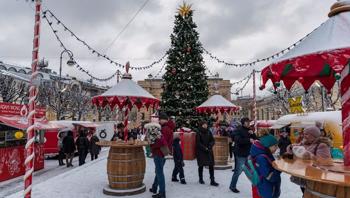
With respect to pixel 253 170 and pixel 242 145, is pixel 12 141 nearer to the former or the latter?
pixel 242 145

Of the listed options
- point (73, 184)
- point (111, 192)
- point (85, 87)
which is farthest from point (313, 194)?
point (85, 87)

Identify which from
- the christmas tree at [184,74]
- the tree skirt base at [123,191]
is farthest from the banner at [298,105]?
the tree skirt base at [123,191]

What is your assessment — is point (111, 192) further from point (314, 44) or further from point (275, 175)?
point (314, 44)

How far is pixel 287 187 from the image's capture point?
800cm

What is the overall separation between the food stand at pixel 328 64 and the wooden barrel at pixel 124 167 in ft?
13.8

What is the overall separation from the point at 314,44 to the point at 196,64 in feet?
56.6

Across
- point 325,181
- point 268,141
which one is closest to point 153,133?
point 268,141

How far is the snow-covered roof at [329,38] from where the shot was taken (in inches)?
125

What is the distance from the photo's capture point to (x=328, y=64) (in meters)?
3.26

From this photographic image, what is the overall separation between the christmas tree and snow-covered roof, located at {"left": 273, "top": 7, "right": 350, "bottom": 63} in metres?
15.8

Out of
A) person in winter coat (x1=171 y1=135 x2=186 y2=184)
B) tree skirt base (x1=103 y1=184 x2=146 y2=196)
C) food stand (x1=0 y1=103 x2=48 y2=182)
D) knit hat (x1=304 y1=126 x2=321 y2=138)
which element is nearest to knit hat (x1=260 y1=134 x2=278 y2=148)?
knit hat (x1=304 y1=126 x2=321 y2=138)

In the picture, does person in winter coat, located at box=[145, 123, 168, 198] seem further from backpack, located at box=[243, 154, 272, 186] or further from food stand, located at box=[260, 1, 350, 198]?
food stand, located at box=[260, 1, 350, 198]

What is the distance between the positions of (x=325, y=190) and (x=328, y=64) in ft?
4.67

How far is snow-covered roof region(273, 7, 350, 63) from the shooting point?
318 centimetres
